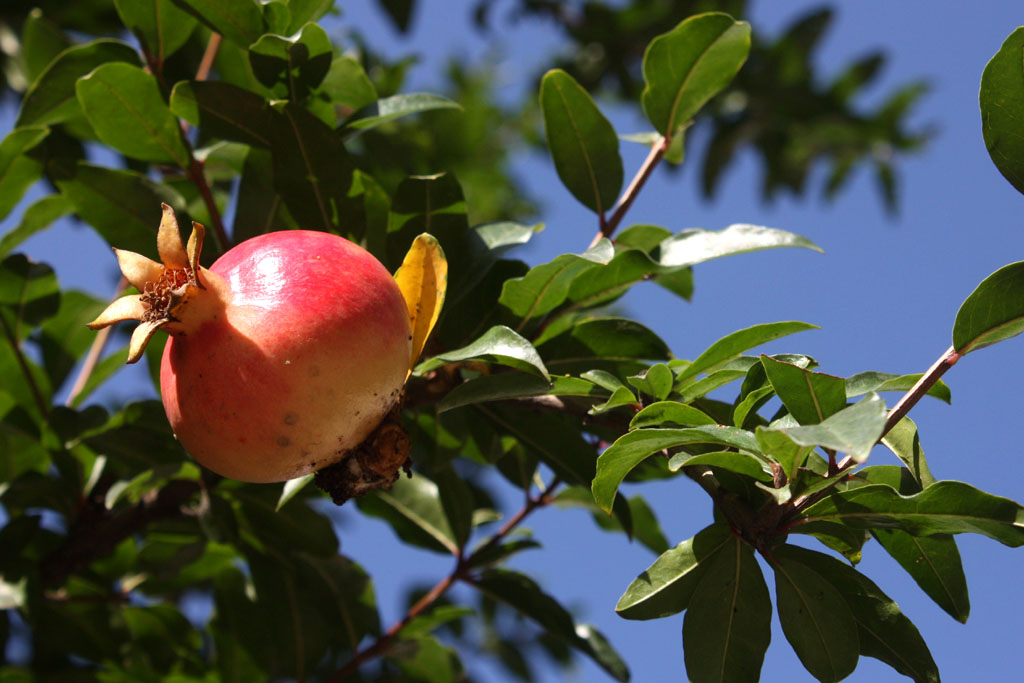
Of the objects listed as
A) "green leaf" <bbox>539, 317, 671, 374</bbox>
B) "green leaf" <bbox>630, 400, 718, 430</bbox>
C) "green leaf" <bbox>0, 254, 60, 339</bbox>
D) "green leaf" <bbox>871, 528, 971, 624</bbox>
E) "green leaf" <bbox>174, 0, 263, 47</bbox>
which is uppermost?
"green leaf" <bbox>174, 0, 263, 47</bbox>

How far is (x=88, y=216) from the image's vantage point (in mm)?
1371

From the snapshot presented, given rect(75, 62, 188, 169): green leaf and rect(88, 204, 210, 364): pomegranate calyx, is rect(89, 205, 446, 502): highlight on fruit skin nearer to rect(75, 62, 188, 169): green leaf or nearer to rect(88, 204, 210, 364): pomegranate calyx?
rect(88, 204, 210, 364): pomegranate calyx

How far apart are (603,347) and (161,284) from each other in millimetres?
611

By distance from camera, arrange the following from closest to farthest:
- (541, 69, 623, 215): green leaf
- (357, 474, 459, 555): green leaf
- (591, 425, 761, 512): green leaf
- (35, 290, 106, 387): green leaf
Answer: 1. (591, 425, 761, 512): green leaf
2. (541, 69, 623, 215): green leaf
3. (357, 474, 459, 555): green leaf
4. (35, 290, 106, 387): green leaf

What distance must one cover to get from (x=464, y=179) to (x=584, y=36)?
46.2 inches

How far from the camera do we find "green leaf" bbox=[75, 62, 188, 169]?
1.29m

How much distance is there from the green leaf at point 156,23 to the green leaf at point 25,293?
1.60 ft

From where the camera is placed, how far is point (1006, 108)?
37.8 inches

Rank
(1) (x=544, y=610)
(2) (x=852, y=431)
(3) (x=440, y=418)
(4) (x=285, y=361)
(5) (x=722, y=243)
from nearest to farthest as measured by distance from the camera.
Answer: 1. (2) (x=852, y=431)
2. (4) (x=285, y=361)
3. (5) (x=722, y=243)
4. (3) (x=440, y=418)
5. (1) (x=544, y=610)

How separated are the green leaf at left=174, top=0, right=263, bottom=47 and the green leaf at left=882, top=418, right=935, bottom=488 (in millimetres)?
1019

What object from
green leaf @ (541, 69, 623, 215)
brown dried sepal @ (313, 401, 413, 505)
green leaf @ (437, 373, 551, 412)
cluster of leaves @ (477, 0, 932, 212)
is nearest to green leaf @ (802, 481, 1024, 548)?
green leaf @ (437, 373, 551, 412)

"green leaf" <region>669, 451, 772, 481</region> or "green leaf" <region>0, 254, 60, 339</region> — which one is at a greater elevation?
"green leaf" <region>669, 451, 772, 481</region>

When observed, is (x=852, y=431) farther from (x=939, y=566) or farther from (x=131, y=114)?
(x=131, y=114)

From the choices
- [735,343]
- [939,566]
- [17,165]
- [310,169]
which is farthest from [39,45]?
[939,566]
